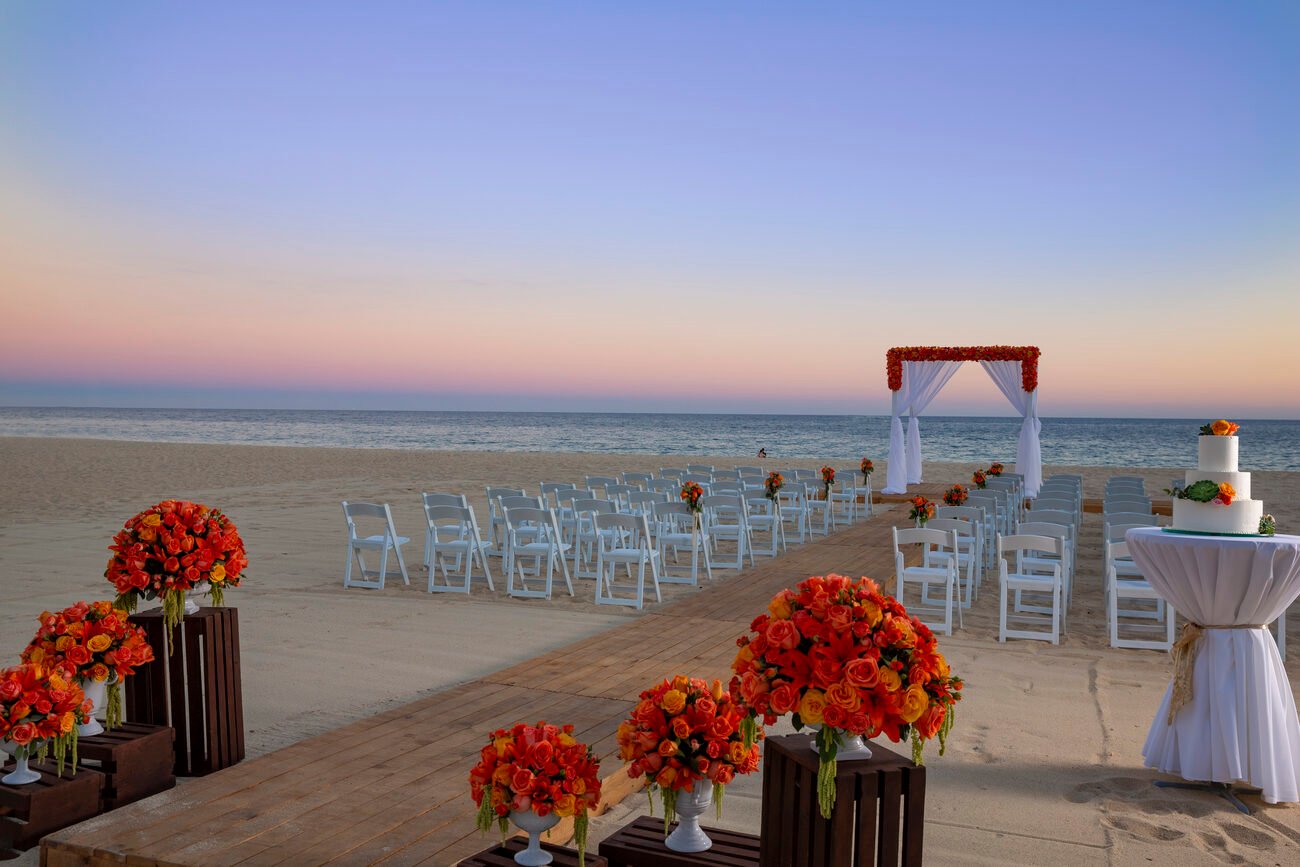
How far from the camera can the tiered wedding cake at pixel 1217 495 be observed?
3.87 m

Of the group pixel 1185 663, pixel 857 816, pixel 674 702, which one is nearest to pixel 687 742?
pixel 674 702

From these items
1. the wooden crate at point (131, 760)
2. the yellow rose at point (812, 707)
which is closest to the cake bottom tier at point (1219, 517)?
the yellow rose at point (812, 707)

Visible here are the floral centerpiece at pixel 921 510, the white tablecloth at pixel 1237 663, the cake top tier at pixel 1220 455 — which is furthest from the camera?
the floral centerpiece at pixel 921 510

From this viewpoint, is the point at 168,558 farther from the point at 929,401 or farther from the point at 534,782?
the point at 929,401

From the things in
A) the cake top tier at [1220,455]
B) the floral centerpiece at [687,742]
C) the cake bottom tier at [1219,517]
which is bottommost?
the floral centerpiece at [687,742]

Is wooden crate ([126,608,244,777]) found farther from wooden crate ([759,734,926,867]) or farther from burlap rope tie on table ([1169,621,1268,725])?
burlap rope tie on table ([1169,621,1268,725])

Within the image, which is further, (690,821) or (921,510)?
(921,510)

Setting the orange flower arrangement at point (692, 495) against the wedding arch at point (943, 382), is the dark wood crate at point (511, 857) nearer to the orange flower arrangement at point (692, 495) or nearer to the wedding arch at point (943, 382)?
the orange flower arrangement at point (692, 495)

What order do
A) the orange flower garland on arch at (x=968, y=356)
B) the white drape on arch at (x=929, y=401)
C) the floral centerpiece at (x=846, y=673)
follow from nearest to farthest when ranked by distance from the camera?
the floral centerpiece at (x=846, y=673), the white drape on arch at (x=929, y=401), the orange flower garland on arch at (x=968, y=356)

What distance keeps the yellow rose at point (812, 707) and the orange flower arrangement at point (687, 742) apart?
1.56ft

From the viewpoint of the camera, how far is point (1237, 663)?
3.78 meters

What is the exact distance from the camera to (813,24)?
626 inches

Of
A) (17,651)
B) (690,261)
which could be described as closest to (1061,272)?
(690,261)

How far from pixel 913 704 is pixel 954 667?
436cm
